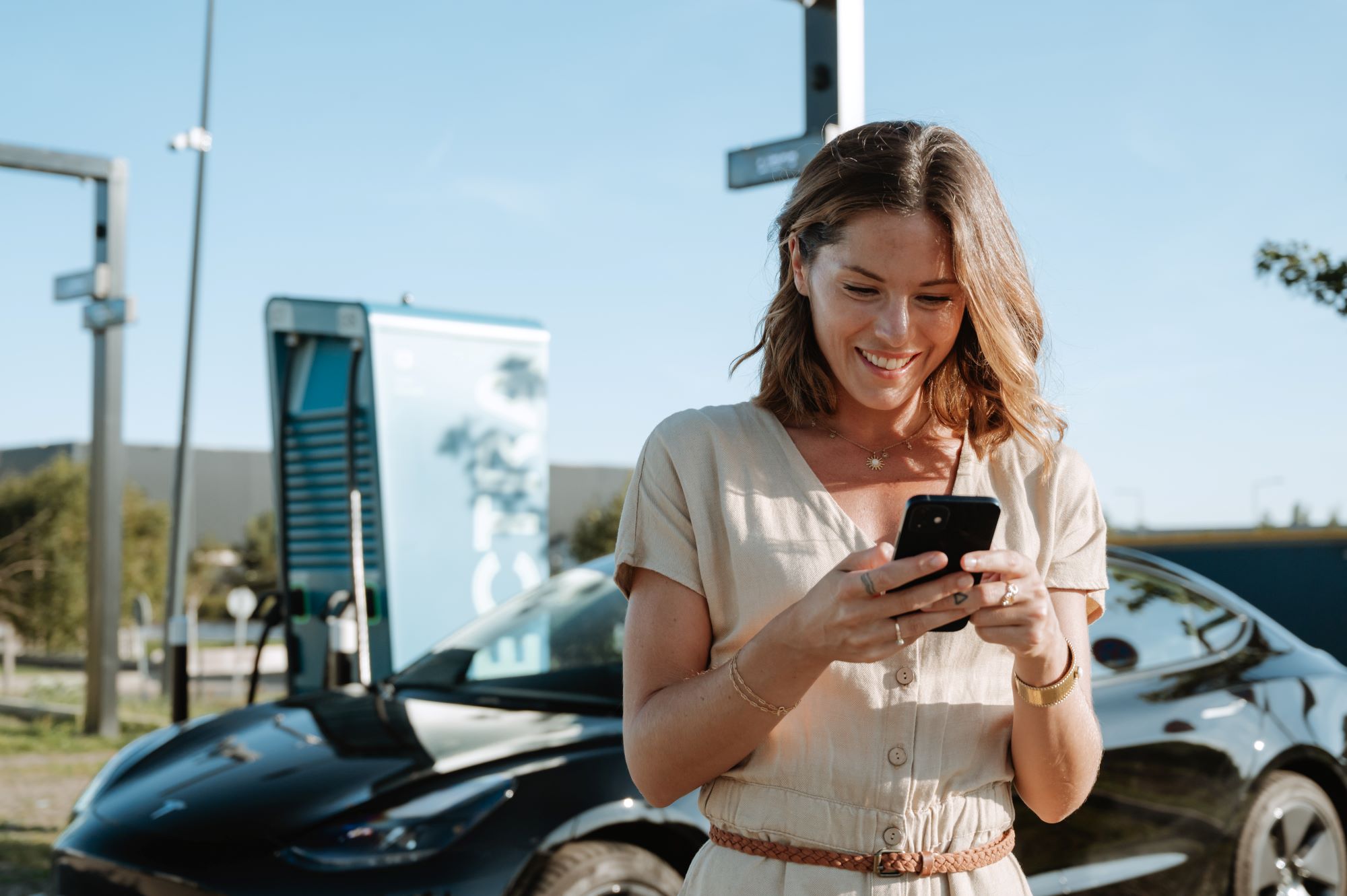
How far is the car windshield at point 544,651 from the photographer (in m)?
4.18

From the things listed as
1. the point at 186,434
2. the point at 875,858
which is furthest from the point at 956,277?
the point at 186,434

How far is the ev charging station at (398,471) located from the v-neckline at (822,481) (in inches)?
197

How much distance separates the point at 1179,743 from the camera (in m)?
4.22

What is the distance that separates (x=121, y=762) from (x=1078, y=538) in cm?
340

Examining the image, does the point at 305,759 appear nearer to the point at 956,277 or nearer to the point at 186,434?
the point at 956,277

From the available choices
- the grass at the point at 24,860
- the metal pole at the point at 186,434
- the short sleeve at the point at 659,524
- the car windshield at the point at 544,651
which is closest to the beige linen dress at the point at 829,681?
the short sleeve at the point at 659,524

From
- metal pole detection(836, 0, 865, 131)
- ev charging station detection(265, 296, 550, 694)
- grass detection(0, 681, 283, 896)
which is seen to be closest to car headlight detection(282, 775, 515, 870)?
grass detection(0, 681, 283, 896)

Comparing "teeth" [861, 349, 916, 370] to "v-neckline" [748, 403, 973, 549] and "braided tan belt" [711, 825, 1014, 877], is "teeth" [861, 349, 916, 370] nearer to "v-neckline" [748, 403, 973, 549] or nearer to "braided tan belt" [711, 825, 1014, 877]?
"v-neckline" [748, 403, 973, 549]

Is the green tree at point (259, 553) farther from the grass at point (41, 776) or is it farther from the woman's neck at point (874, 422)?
the woman's neck at point (874, 422)

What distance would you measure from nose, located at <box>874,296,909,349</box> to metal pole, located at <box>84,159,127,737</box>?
9.48 meters

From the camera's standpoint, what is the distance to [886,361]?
1783mm

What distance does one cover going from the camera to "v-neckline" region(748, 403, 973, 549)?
1745 mm

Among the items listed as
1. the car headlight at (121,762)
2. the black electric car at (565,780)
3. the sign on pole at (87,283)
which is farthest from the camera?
the sign on pole at (87,283)

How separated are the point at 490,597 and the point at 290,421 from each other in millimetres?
1403
